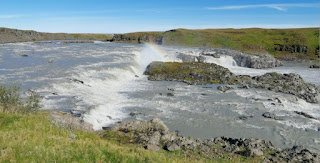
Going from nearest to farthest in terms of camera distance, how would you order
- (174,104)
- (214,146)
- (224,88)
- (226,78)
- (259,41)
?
(214,146), (174,104), (224,88), (226,78), (259,41)

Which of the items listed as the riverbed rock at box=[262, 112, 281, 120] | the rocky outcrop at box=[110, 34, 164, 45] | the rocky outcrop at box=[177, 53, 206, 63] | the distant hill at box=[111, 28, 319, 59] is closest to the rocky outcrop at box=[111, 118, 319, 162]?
the riverbed rock at box=[262, 112, 281, 120]

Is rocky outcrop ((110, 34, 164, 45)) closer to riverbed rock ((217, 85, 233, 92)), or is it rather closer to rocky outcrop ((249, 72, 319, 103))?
rocky outcrop ((249, 72, 319, 103))

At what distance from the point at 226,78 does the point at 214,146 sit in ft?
104

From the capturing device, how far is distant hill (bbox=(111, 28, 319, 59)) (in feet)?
364

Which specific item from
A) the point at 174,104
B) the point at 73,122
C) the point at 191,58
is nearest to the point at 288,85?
the point at 174,104

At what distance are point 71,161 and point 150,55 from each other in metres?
76.3

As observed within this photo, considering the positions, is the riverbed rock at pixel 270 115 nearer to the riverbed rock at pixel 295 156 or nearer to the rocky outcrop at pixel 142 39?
the riverbed rock at pixel 295 156

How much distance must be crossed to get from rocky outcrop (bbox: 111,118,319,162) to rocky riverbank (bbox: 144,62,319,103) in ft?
71.8

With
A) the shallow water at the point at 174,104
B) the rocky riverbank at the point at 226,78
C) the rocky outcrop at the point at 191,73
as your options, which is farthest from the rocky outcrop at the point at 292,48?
the shallow water at the point at 174,104

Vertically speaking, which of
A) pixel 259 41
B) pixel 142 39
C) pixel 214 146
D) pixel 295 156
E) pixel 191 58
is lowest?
pixel 295 156

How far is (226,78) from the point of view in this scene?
168ft

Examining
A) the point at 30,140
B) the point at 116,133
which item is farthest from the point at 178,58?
the point at 30,140

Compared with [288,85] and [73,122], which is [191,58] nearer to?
[288,85]

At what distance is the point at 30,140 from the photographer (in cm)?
927
